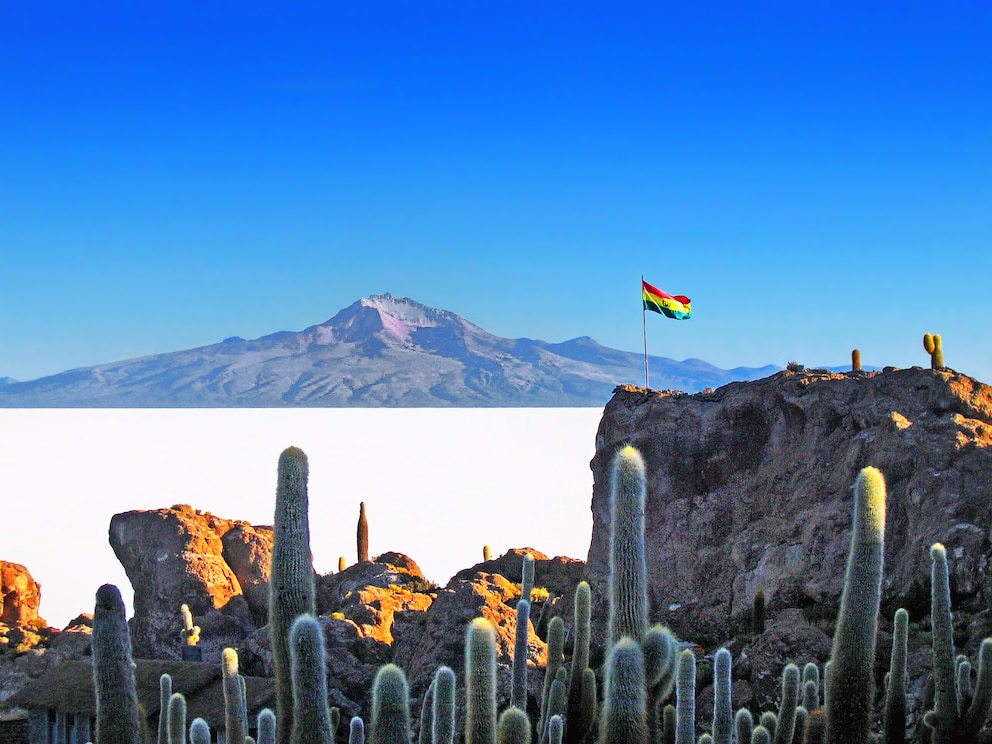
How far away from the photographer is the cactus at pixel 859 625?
8516 mm

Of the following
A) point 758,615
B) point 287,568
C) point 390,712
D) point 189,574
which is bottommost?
point 758,615

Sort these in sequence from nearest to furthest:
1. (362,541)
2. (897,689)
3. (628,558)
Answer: (628,558) < (897,689) < (362,541)

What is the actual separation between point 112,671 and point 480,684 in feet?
8.32

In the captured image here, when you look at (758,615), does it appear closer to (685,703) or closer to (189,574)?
(685,703)

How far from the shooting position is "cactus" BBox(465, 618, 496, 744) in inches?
292

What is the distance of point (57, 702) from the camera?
16.8m

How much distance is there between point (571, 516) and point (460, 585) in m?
27.0

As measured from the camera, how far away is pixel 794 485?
1748 cm

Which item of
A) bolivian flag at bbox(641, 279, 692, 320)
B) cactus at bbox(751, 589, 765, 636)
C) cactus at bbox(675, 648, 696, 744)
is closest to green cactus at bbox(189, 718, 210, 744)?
cactus at bbox(675, 648, 696, 744)

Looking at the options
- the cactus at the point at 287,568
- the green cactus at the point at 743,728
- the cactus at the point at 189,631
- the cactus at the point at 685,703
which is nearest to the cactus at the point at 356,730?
the cactus at the point at 287,568

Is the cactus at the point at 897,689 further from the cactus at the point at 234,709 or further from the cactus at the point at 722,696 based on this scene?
the cactus at the point at 234,709

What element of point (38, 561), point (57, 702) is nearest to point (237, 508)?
point (38, 561)

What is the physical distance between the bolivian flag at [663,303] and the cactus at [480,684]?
1868cm

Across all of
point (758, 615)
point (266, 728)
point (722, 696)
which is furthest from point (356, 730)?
point (758, 615)
